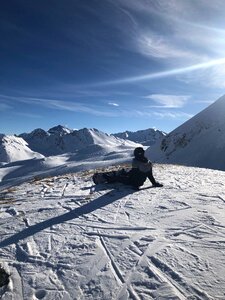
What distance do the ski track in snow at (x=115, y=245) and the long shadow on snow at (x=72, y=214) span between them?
28 millimetres

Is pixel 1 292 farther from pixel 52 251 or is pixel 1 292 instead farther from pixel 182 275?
pixel 182 275

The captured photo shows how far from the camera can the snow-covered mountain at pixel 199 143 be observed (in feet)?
203

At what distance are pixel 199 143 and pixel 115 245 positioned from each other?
6558 centimetres

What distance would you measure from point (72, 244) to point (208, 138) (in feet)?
215

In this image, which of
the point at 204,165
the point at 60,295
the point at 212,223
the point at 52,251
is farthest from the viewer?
the point at 204,165

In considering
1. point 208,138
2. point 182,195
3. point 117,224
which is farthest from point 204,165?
point 117,224

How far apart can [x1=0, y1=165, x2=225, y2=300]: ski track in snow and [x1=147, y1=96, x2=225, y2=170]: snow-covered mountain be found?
48631mm

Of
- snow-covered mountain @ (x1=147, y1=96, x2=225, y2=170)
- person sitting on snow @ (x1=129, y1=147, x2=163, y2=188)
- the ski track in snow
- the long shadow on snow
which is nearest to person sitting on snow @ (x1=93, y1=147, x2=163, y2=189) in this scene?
person sitting on snow @ (x1=129, y1=147, x2=163, y2=188)

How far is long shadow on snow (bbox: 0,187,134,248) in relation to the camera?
27.5 ft

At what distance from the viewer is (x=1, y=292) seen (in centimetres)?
593

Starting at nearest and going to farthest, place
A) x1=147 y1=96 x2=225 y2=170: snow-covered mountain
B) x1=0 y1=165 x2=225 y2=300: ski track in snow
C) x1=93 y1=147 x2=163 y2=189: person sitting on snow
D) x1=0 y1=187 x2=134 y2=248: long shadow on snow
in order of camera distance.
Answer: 1. x1=0 y1=165 x2=225 y2=300: ski track in snow
2. x1=0 y1=187 x2=134 y2=248: long shadow on snow
3. x1=93 y1=147 x2=163 y2=189: person sitting on snow
4. x1=147 y1=96 x2=225 y2=170: snow-covered mountain

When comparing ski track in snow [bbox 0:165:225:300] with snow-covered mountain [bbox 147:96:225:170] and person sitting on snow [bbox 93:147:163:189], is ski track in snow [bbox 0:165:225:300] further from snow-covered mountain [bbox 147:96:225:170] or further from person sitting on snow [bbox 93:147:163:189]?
snow-covered mountain [bbox 147:96:225:170]

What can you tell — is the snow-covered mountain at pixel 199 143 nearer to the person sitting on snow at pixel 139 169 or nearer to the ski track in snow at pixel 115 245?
the person sitting on snow at pixel 139 169

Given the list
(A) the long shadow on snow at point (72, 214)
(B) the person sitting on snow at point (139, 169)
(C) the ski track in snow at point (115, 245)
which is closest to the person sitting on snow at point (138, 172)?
(B) the person sitting on snow at point (139, 169)
